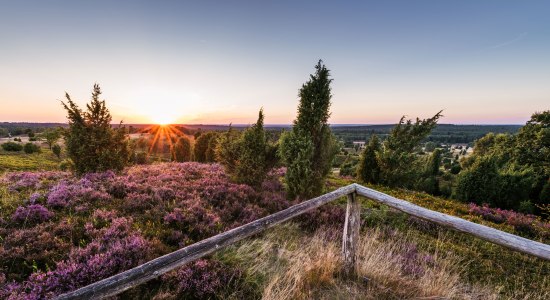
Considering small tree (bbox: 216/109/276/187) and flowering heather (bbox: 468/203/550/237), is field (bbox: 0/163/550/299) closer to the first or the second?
flowering heather (bbox: 468/203/550/237)

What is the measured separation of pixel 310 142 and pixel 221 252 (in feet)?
16.1

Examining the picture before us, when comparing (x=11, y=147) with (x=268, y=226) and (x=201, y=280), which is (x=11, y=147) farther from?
(x=268, y=226)

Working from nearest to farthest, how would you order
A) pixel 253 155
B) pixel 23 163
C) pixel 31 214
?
pixel 31 214 < pixel 253 155 < pixel 23 163

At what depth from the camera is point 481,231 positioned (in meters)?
2.68

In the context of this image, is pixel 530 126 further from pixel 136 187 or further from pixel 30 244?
pixel 30 244

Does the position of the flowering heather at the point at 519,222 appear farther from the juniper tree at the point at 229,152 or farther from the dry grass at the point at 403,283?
the juniper tree at the point at 229,152

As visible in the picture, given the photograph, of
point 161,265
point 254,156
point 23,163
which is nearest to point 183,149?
point 23,163

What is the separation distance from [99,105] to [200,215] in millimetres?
7880

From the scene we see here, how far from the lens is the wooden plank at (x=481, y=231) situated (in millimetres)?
2276

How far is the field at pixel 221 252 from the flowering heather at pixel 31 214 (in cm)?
2

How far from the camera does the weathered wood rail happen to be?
1957 mm

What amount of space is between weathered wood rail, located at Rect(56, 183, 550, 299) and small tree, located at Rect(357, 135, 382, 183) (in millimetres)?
13511

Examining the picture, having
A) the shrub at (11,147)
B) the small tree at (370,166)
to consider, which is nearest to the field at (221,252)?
the small tree at (370,166)

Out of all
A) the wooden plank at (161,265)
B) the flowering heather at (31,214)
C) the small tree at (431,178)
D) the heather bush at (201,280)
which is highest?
the wooden plank at (161,265)
